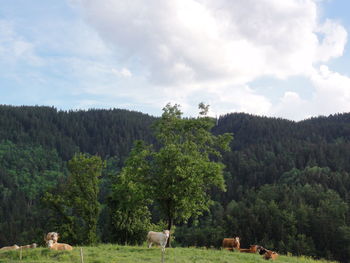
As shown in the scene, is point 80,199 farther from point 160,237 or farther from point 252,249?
point 252,249

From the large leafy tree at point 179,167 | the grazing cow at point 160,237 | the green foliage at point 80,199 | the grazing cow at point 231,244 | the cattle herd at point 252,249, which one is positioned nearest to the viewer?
the cattle herd at point 252,249

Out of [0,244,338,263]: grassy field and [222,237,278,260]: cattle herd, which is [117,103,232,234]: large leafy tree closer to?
[222,237,278,260]: cattle herd

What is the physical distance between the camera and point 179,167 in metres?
32.0

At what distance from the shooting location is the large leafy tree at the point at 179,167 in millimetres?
33156

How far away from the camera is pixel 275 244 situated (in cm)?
11888

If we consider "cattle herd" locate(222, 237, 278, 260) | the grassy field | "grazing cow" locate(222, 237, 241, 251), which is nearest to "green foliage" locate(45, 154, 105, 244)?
"grazing cow" locate(222, 237, 241, 251)

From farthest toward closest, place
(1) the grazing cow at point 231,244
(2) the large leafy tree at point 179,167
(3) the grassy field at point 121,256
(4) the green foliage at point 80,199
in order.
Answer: (4) the green foliage at point 80,199
(2) the large leafy tree at point 179,167
(1) the grazing cow at point 231,244
(3) the grassy field at point 121,256

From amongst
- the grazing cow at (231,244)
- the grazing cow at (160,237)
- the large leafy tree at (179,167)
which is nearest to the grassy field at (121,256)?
the grazing cow at (160,237)

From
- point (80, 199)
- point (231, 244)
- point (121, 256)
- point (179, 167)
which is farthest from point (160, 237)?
point (80, 199)

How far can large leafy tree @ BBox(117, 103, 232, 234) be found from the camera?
33.2 meters

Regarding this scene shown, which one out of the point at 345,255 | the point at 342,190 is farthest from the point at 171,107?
the point at 342,190

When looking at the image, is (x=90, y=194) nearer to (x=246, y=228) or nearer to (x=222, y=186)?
(x=222, y=186)

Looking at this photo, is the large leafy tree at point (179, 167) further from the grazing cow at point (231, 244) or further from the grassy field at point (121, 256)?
the grassy field at point (121, 256)

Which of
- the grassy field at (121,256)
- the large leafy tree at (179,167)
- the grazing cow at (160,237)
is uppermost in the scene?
the large leafy tree at (179,167)
